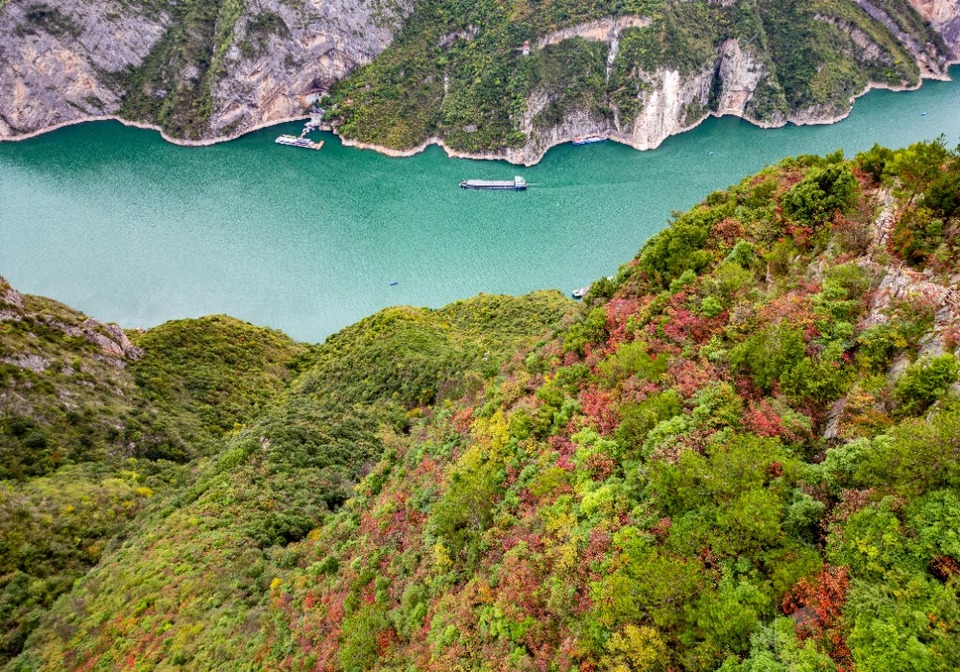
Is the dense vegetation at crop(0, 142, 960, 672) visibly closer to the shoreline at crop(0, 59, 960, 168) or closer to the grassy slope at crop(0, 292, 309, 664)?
the grassy slope at crop(0, 292, 309, 664)

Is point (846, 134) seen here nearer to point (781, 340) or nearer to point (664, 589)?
point (781, 340)

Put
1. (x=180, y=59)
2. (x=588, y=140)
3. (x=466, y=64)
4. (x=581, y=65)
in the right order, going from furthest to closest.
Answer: (x=180, y=59)
(x=466, y=64)
(x=581, y=65)
(x=588, y=140)

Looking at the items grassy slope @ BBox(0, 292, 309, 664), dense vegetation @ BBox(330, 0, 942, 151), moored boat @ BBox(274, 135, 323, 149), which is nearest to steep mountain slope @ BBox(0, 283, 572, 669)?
grassy slope @ BBox(0, 292, 309, 664)

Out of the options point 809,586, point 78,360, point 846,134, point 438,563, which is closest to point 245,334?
point 78,360

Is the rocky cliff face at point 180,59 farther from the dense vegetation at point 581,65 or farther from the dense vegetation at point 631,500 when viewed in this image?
the dense vegetation at point 631,500

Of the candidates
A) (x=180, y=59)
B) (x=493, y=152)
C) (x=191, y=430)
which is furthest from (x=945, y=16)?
(x=180, y=59)

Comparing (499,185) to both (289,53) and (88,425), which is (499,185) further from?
(88,425)
